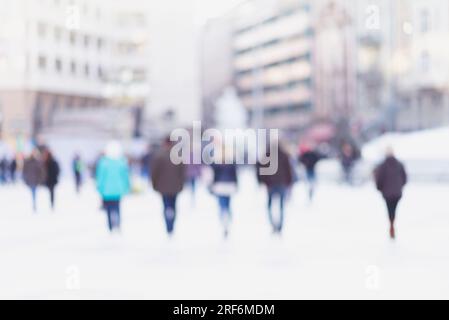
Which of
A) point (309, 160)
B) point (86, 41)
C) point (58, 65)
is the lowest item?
point (309, 160)

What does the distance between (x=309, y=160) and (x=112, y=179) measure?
8694 millimetres

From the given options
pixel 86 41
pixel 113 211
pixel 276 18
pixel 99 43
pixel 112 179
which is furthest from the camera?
pixel 276 18

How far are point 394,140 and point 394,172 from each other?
2165cm

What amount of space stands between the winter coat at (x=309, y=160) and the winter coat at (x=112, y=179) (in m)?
8.45

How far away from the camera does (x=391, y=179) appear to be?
1093 centimetres

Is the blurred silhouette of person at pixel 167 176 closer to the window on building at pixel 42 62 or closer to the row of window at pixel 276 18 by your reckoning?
the window on building at pixel 42 62

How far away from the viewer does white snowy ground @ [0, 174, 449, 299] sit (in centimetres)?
743

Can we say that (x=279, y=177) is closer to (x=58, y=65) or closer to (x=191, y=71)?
(x=58, y=65)

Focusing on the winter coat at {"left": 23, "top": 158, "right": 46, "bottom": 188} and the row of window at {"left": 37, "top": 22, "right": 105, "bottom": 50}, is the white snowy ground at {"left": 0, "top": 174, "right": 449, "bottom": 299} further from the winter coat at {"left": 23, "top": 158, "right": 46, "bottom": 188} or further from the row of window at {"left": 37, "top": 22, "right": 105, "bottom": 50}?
the row of window at {"left": 37, "top": 22, "right": 105, "bottom": 50}

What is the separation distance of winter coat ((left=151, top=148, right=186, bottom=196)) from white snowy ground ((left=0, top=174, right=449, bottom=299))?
854 millimetres

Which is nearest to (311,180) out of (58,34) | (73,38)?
(58,34)

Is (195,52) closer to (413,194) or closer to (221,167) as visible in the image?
(413,194)

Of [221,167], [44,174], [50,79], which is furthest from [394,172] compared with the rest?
[50,79]

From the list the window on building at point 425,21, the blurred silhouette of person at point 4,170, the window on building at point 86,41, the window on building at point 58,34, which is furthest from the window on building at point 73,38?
the window on building at point 425,21
